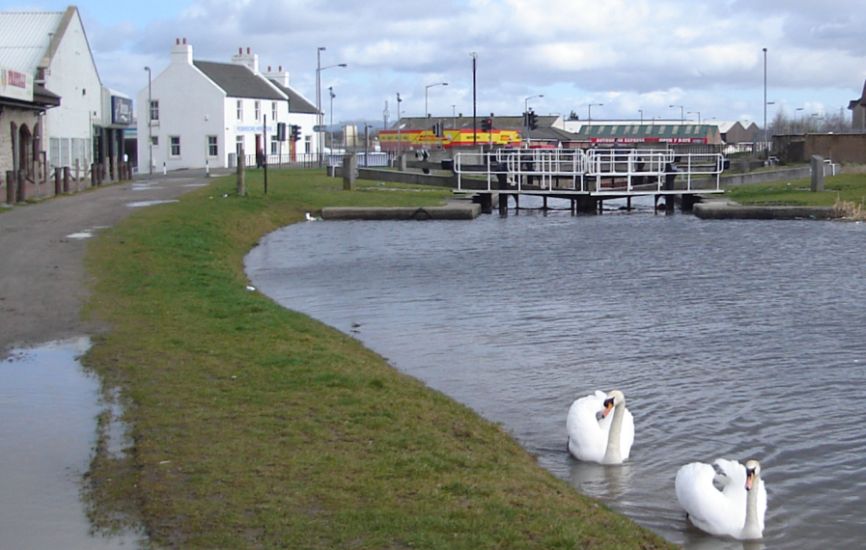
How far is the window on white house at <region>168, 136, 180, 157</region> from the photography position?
259 feet

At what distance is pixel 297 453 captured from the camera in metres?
8.82

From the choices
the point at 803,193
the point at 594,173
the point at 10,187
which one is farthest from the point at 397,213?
the point at 803,193

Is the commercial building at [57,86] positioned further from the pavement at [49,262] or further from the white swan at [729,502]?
the white swan at [729,502]

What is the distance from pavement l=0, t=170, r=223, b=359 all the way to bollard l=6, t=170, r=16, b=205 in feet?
2.51

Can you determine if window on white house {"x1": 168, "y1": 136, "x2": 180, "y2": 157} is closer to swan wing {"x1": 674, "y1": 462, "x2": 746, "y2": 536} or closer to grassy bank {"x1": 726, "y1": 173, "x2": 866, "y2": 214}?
grassy bank {"x1": 726, "y1": 173, "x2": 866, "y2": 214}

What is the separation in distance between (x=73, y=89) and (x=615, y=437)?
161 feet

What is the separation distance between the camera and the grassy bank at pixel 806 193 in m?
38.1

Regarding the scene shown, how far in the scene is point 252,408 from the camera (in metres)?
10.2

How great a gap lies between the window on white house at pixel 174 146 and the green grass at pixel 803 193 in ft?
136

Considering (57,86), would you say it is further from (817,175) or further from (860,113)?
(860,113)

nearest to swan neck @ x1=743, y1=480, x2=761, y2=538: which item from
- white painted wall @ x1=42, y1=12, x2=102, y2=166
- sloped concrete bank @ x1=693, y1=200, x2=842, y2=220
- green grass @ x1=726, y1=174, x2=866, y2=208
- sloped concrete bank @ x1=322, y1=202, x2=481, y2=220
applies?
sloped concrete bank @ x1=693, y1=200, x2=842, y2=220

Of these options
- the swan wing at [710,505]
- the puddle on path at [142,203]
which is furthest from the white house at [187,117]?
the swan wing at [710,505]

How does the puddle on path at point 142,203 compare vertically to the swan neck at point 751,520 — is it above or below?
above

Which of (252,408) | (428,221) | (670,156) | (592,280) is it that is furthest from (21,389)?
(670,156)
